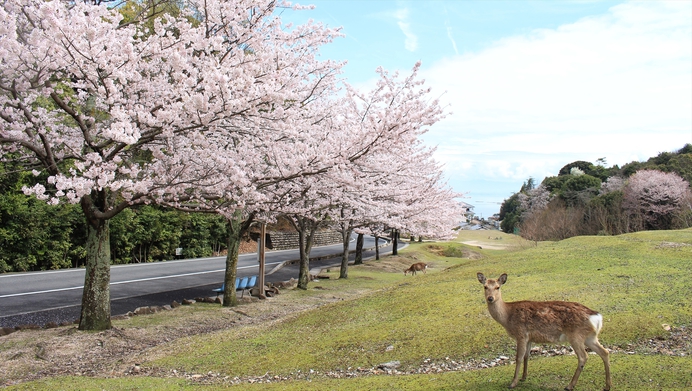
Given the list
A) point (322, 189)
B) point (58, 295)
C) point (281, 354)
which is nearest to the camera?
point (281, 354)

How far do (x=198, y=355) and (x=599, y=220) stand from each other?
3904 centimetres

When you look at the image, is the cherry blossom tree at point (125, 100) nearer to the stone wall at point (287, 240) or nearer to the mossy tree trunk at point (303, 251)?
the mossy tree trunk at point (303, 251)

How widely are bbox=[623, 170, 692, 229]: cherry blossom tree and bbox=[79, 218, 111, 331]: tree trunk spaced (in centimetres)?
4302

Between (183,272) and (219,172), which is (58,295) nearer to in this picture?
(183,272)

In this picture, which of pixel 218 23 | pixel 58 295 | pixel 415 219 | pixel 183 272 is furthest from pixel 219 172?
pixel 415 219

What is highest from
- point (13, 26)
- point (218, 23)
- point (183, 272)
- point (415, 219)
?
point (218, 23)

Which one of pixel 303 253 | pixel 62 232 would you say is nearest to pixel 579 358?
pixel 303 253

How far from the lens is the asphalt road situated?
14.0 metres

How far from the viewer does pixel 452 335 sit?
840 cm

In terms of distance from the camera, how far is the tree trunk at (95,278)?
35.3 ft

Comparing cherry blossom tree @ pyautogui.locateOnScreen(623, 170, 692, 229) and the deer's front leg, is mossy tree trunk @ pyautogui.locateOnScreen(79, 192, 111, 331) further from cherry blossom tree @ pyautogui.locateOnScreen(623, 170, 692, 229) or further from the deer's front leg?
cherry blossom tree @ pyautogui.locateOnScreen(623, 170, 692, 229)

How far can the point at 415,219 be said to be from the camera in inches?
1091

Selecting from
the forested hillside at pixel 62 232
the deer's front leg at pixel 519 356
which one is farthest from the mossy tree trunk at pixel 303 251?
the deer's front leg at pixel 519 356

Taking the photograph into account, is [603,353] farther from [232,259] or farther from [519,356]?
[232,259]
